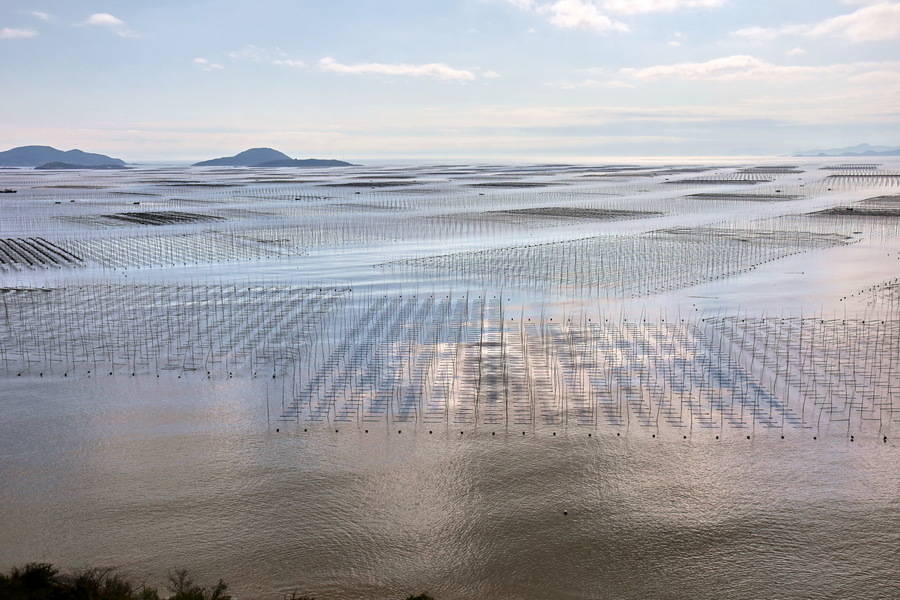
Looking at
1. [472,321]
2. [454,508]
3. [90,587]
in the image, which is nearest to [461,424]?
[454,508]

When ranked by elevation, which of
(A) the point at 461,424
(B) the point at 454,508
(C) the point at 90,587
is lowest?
(C) the point at 90,587

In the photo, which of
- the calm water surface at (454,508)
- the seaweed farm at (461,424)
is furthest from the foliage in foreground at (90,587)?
the seaweed farm at (461,424)

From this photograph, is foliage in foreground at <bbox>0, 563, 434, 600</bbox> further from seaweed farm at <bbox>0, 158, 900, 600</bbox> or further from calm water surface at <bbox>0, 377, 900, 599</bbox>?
seaweed farm at <bbox>0, 158, 900, 600</bbox>

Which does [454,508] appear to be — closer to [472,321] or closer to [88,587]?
[88,587]

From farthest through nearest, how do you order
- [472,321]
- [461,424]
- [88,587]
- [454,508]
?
[472,321] → [461,424] → [454,508] → [88,587]

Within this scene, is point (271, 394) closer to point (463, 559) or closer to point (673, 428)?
point (463, 559)

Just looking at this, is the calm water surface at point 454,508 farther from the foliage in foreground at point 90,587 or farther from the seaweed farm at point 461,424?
the foliage in foreground at point 90,587
